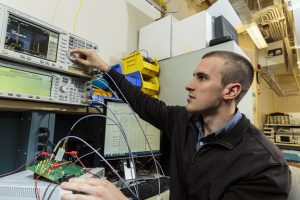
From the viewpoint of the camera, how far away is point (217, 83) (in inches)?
38.6

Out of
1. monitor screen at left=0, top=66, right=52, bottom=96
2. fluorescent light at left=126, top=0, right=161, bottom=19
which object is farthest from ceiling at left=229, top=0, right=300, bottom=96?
monitor screen at left=0, top=66, right=52, bottom=96

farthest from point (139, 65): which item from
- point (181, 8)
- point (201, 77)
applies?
point (181, 8)

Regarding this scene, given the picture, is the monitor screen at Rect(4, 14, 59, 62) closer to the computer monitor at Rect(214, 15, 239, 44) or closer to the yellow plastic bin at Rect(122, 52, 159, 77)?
the yellow plastic bin at Rect(122, 52, 159, 77)

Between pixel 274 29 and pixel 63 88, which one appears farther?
pixel 274 29

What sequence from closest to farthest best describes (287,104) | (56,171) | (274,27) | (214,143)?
(56,171) → (214,143) → (274,27) → (287,104)

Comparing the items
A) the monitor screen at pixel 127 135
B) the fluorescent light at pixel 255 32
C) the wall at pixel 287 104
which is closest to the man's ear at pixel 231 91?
the monitor screen at pixel 127 135

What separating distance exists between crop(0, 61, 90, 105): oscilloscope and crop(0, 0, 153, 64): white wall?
1.70 feet

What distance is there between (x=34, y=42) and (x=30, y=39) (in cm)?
2

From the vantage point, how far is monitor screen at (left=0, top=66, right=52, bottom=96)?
0.84 m

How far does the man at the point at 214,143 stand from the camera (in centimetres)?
71

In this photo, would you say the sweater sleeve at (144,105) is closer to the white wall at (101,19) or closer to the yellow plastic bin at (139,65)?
the yellow plastic bin at (139,65)

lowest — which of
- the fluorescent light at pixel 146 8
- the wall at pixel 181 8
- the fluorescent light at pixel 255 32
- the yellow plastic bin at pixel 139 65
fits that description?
the yellow plastic bin at pixel 139 65

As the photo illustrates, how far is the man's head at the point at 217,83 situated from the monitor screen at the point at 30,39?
0.67 meters

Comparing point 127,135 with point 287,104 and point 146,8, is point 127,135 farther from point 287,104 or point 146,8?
point 287,104
